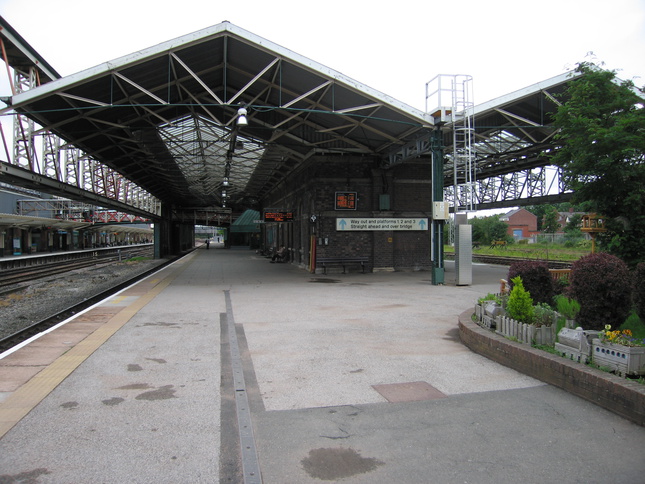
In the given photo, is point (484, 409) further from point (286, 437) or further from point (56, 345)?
point (56, 345)

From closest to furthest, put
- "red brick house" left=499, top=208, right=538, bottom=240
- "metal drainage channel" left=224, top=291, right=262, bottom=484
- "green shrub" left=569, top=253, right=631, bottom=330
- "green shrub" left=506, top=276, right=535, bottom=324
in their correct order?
"metal drainage channel" left=224, top=291, right=262, bottom=484 → "green shrub" left=569, top=253, right=631, bottom=330 → "green shrub" left=506, top=276, right=535, bottom=324 → "red brick house" left=499, top=208, right=538, bottom=240

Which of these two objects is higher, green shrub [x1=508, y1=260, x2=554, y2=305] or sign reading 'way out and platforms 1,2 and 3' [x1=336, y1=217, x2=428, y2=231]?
sign reading 'way out and platforms 1,2 and 3' [x1=336, y1=217, x2=428, y2=231]

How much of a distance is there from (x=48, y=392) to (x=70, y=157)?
740 inches

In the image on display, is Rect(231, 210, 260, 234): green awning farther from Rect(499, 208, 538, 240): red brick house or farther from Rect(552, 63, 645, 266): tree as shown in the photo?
Rect(499, 208, 538, 240): red brick house

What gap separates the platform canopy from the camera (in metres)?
14.0

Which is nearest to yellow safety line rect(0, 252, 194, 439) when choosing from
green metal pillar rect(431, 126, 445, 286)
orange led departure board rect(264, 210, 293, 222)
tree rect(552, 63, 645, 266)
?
tree rect(552, 63, 645, 266)

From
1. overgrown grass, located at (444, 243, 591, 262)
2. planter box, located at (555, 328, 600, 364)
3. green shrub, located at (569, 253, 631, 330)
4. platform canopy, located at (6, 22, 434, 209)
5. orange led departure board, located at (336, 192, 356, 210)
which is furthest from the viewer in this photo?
overgrown grass, located at (444, 243, 591, 262)

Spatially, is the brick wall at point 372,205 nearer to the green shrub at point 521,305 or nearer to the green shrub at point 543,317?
the green shrub at point 521,305

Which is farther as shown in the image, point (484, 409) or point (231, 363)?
point (231, 363)

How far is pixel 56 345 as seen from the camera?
7.34m

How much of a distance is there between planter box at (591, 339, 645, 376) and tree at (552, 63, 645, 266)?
12.8 ft

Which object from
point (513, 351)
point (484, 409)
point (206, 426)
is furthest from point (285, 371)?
point (513, 351)

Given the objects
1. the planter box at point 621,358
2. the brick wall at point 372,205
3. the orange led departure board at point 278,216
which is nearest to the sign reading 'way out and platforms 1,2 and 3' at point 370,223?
the brick wall at point 372,205

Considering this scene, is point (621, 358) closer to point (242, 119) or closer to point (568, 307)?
point (568, 307)
